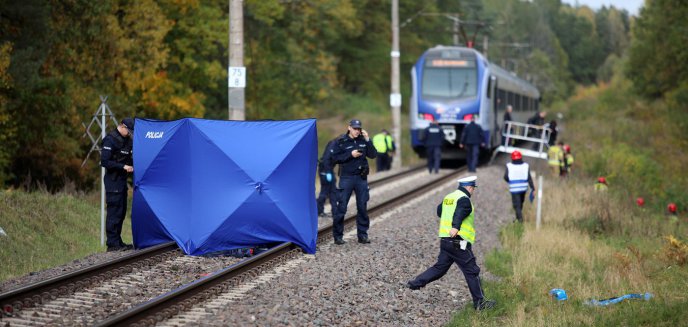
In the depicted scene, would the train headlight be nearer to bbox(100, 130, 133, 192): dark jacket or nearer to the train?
the train

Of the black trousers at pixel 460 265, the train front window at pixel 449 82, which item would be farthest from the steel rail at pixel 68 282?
the train front window at pixel 449 82

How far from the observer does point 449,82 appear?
2978cm

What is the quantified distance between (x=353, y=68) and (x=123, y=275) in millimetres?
53149

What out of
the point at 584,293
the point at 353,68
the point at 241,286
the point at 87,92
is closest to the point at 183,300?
the point at 241,286

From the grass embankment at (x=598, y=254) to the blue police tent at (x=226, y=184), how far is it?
2.89 m

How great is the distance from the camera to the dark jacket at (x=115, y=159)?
41.5 ft

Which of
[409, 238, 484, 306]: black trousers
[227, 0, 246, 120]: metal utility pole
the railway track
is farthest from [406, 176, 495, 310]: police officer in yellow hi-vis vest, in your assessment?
[227, 0, 246, 120]: metal utility pole

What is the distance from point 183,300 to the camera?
370 inches

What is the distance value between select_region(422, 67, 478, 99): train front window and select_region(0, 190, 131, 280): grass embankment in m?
14.2

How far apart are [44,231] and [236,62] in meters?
4.68

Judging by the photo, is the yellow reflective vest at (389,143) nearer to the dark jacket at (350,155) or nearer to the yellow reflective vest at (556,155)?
the yellow reflective vest at (556,155)

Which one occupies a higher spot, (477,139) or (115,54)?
(115,54)

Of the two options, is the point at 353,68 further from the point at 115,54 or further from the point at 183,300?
the point at 183,300

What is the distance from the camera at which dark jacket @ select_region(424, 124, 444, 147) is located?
91.2 ft
